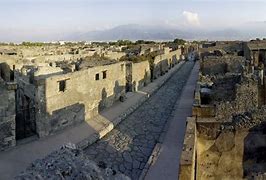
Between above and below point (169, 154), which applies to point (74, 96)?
above

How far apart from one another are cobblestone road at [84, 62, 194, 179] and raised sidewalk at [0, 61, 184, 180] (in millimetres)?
311

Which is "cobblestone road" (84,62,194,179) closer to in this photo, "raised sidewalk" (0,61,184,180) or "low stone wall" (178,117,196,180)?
"raised sidewalk" (0,61,184,180)

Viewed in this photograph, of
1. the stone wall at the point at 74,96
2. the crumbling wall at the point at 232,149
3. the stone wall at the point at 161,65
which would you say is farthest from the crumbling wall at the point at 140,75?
the crumbling wall at the point at 232,149

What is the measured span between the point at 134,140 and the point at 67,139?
2.59 m

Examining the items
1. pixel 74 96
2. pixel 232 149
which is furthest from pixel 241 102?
pixel 74 96

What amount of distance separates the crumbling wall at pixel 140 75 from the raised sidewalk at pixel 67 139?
11.5 ft

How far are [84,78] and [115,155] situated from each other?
618 cm

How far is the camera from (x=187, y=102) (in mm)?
24266

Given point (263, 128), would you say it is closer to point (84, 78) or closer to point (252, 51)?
point (84, 78)

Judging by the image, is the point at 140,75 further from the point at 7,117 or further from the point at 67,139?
the point at 7,117

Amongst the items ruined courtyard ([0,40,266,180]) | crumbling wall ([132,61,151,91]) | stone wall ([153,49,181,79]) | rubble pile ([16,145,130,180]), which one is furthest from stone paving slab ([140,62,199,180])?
stone wall ([153,49,181,79])

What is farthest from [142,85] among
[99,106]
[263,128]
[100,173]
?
[100,173]

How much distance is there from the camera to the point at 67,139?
1595 centimetres

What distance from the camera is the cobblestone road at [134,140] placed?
1381 cm
